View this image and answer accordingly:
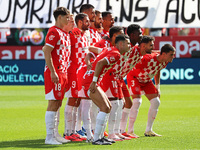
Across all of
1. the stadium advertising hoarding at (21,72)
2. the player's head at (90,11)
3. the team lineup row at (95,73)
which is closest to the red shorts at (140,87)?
the team lineup row at (95,73)

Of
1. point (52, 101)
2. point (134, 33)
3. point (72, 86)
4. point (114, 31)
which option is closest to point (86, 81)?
point (72, 86)

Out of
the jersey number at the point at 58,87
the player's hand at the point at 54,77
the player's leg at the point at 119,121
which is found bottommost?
the player's leg at the point at 119,121

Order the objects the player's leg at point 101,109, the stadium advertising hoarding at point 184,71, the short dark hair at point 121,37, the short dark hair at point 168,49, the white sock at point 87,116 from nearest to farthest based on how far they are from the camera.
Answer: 1. the player's leg at point 101,109
2. the short dark hair at point 121,37
3. the white sock at point 87,116
4. the short dark hair at point 168,49
5. the stadium advertising hoarding at point 184,71

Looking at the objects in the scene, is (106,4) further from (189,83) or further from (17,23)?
(189,83)

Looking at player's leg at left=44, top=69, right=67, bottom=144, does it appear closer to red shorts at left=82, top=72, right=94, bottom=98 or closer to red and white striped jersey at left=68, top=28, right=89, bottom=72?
red shorts at left=82, top=72, right=94, bottom=98

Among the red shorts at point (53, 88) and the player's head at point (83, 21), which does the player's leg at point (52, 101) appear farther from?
the player's head at point (83, 21)

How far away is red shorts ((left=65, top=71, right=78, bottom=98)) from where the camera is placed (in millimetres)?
8453

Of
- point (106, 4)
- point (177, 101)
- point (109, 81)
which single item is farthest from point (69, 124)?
point (106, 4)

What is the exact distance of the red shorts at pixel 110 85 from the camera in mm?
8180

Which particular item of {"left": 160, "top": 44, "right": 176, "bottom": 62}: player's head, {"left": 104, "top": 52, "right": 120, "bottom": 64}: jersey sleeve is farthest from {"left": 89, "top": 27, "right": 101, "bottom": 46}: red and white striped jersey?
{"left": 104, "top": 52, "right": 120, "bottom": 64}: jersey sleeve

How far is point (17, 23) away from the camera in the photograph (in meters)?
18.7

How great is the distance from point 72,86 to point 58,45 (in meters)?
0.85

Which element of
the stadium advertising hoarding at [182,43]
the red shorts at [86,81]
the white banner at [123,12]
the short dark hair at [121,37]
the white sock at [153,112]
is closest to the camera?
the short dark hair at [121,37]

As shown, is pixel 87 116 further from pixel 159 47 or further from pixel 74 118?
pixel 159 47
